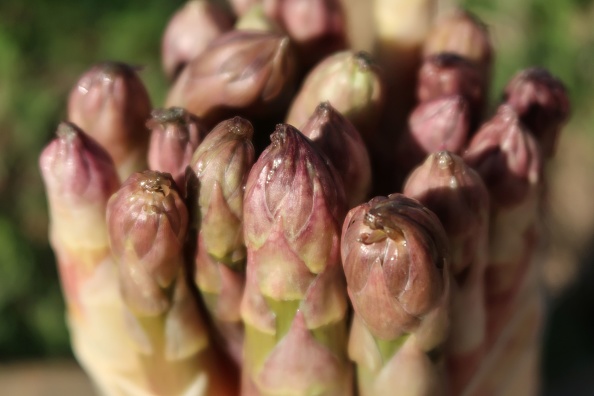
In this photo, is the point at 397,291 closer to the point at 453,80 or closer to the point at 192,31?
the point at 453,80

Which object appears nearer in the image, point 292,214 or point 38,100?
point 292,214

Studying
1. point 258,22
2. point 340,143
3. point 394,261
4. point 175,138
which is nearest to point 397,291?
point 394,261

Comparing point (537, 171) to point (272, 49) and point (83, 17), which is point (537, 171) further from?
point (83, 17)

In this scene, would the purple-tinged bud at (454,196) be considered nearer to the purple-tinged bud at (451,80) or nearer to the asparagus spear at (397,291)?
the asparagus spear at (397,291)

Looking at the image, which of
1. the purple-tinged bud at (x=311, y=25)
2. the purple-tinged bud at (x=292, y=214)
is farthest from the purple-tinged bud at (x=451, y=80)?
the purple-tinged bud at (x=292, y=214)

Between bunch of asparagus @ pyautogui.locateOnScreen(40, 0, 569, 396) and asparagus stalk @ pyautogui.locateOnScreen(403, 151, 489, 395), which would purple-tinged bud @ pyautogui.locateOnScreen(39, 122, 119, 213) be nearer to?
bunch of asparagus @ pyautogui.locateOnScreen(40, 0, 569, 396)

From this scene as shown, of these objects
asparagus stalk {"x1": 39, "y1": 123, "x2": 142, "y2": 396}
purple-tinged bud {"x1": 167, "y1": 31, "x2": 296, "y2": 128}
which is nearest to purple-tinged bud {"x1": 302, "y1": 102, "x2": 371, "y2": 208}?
purple-tinged bud {"x1": 167, "y1": 31, "x2": 296, "y2": 128}
